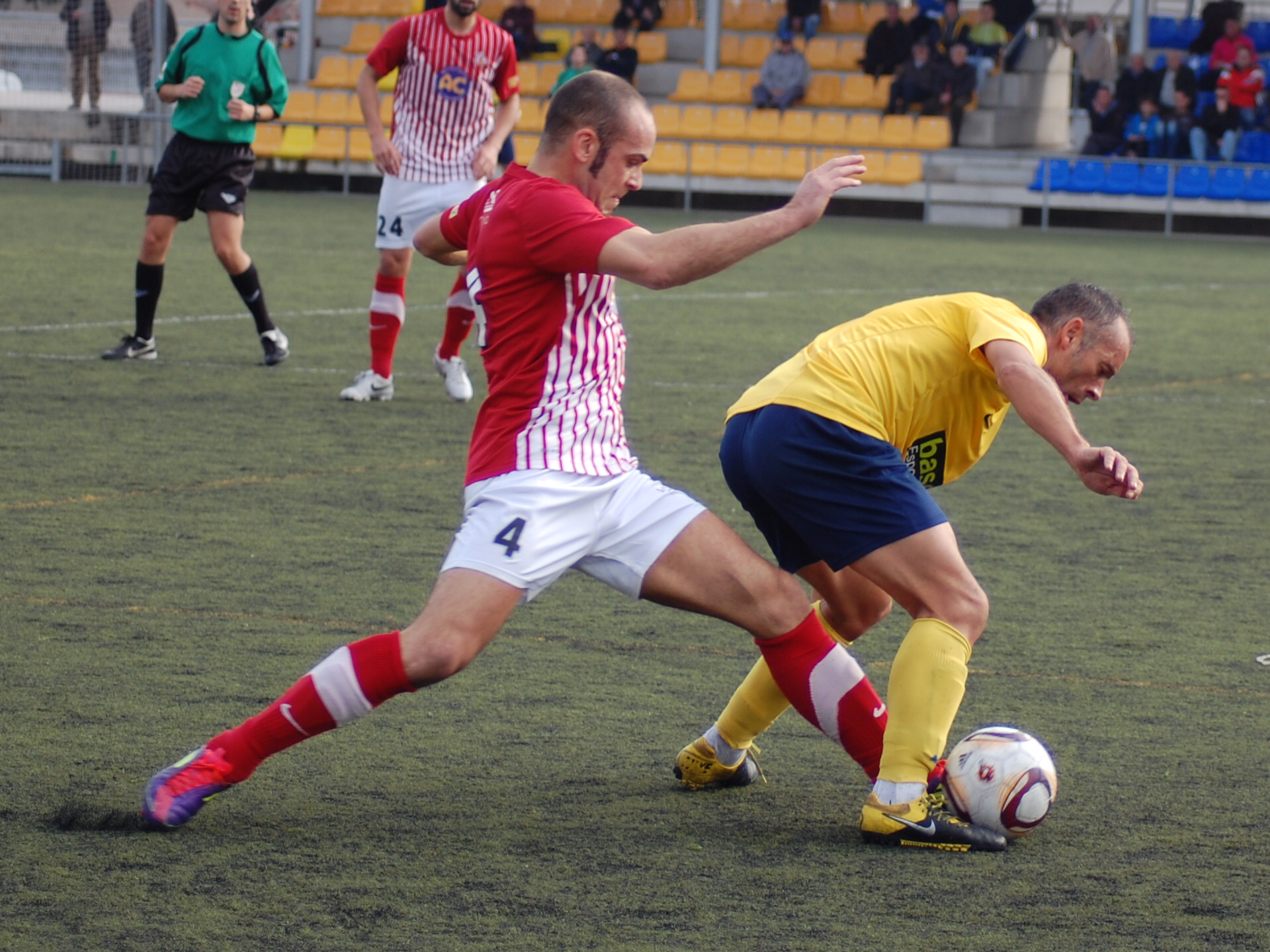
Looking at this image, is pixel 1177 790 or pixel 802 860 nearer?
pixel 802 860

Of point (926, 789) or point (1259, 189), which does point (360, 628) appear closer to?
point (926, 789)

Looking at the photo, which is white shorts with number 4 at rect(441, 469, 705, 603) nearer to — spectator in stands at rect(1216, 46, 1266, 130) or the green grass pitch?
the green grass pitch

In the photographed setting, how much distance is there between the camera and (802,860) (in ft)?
11.2

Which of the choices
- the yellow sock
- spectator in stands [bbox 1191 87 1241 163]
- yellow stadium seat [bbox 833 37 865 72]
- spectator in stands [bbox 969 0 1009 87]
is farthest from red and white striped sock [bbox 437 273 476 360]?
yellow stadium seat [bbox 833 37 865 72]

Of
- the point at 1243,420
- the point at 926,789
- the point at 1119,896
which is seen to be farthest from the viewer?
the point at 1243,420

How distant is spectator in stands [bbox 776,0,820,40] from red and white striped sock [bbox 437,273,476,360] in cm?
1941

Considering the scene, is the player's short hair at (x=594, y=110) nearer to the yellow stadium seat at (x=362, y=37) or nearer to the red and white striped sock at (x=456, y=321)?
the red and white striped sock at (x=456, y=321)

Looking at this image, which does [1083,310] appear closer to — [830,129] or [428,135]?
[428,135]

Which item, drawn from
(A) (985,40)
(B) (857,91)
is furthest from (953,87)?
(B) (857,91)

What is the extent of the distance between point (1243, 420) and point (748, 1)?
2092 cm

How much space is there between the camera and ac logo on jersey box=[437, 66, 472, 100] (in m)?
8.88

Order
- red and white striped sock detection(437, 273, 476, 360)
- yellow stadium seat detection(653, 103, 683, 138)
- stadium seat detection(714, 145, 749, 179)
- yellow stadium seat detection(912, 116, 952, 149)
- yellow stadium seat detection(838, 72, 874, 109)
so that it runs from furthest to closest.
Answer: yellow stadium seat detection(838, 72, 874, 109)
yellow stadium seat detection(653, 103, 683, 138)
yellow stadium seat detection(912, 116, 952, 149)
stadium seat detection(714, 145, 749, 179)
red and white striped sock detection(437, 273, 476, 360)

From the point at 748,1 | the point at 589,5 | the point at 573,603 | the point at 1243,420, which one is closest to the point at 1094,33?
the point at 748,1

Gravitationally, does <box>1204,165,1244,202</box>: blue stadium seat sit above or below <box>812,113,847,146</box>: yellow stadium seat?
below
